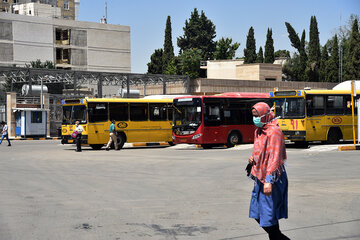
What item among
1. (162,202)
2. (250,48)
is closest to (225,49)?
(250,48)

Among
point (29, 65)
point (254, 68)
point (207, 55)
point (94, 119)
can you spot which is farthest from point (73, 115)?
point (207, 55)

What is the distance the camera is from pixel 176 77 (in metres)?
59.6

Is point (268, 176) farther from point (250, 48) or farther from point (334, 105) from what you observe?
point (250, 48)

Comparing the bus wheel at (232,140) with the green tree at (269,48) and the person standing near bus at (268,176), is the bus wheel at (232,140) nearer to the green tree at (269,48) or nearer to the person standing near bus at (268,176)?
the person standing near bus at (268,176)

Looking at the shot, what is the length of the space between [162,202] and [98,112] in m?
19.9

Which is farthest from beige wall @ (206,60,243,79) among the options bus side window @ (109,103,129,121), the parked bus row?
bus side window @ (109,103,129,121)

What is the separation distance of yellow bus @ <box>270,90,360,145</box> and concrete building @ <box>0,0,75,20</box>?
75785mm

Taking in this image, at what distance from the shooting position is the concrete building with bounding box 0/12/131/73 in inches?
3280

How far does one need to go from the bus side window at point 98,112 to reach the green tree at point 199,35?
73.4m

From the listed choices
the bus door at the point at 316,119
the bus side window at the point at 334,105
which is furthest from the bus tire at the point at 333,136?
the bus side window at the point at 334,105

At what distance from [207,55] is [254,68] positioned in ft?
118

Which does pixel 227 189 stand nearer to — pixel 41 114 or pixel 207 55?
pixel 41 114

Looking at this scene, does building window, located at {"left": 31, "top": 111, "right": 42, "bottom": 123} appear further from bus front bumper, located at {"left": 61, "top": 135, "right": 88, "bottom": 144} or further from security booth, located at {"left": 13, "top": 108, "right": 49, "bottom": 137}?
bus front bumper, located at {"left": 61, "top": 135, "right": 88, "bottom": 144}

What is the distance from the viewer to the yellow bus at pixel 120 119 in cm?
2988
